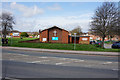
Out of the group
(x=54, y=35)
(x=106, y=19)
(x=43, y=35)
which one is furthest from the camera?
(x=43, y=35)

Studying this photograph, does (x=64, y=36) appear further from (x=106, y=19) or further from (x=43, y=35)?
(x=106, y=19)

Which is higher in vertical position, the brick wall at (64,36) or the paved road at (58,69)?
the brick wall at (64,36)

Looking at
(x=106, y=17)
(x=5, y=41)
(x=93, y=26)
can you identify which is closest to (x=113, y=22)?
(x=106, y=17)

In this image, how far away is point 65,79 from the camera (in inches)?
236

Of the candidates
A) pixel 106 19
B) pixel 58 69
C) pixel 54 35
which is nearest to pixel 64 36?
pixel 54 35

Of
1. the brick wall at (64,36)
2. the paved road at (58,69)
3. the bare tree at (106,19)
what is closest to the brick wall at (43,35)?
the brick wall at (64,36)

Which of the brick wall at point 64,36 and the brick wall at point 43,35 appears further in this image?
the brick wall at point 43,35

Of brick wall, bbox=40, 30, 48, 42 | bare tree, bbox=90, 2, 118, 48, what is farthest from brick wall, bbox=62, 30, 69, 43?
bare tree, bbox=90, 2, 118, 48

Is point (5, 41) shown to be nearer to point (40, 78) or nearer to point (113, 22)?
point (113, 22)

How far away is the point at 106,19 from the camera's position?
83.0 ft

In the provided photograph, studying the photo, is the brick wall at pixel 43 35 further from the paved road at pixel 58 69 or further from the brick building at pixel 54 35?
the paved road at pixel 58 69

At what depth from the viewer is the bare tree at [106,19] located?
81.5 ft

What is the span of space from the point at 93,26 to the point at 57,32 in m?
15.6

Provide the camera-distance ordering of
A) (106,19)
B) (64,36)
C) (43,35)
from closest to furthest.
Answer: (106,19)
(64,36)
(43,35)
